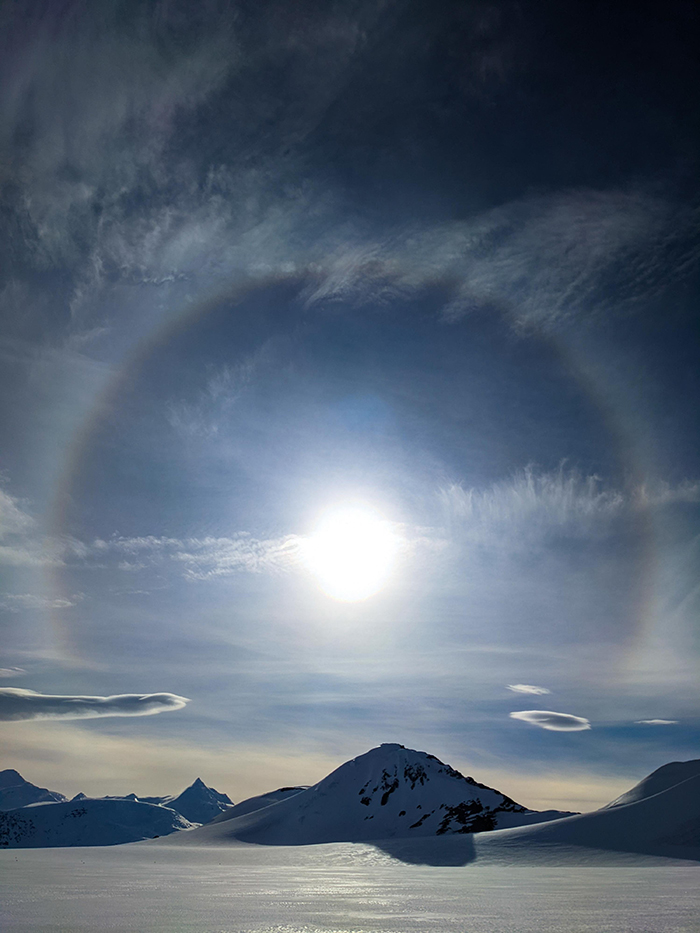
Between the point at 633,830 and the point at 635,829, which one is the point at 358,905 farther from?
the point at 635,829

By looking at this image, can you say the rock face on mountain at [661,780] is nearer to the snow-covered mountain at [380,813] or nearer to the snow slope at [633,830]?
the snow slope at [633,830]

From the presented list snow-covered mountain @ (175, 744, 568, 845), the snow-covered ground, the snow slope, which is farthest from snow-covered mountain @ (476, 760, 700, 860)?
snow-covered mountain @ (175, 744, 568, 845)

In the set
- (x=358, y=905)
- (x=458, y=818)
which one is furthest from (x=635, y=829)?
(x=458, y=818)

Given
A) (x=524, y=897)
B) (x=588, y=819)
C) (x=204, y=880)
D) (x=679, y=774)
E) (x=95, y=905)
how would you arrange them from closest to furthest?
(x=95, y=905)
(x=524, y=897)
(x=204, y=880)
(x=588, y=819)
(x=679, y=774)

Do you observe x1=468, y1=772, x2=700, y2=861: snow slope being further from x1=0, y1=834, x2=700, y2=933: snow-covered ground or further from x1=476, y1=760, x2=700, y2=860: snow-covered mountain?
x1=0, y1=834, x2=700, y2=933: snow-covered ground

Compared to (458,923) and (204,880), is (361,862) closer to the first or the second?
(204,880)

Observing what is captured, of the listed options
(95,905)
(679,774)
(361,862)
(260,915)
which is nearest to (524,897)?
(260,915)
